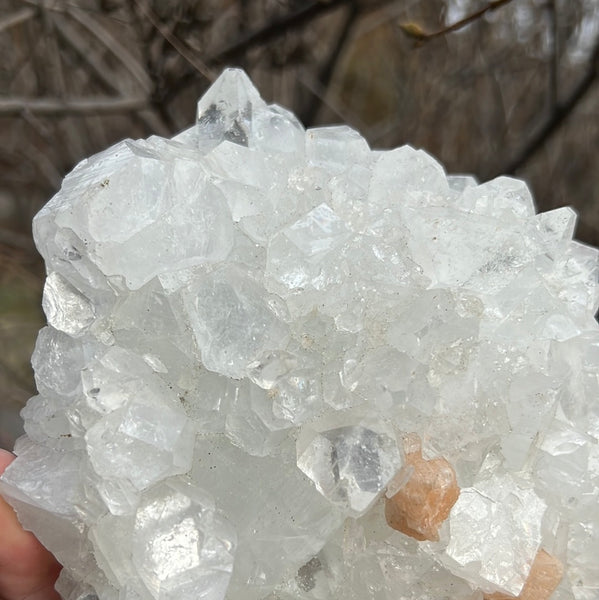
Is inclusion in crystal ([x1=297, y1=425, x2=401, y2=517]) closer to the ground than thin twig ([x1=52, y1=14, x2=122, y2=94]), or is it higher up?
higher up

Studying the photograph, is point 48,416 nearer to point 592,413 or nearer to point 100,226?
point 100,226

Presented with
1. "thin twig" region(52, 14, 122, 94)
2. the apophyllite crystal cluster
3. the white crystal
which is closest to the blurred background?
"thin twig" region(52, 14, 122, 94)

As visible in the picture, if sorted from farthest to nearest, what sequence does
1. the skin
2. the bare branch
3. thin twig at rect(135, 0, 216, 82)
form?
the bare branch → thin twig at rect(135, 0, 216, 82) → the skin

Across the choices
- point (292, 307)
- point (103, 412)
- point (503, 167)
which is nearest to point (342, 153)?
point (292, 307)


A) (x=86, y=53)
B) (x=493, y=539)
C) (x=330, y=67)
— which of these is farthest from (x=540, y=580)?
(x=86, y=53)

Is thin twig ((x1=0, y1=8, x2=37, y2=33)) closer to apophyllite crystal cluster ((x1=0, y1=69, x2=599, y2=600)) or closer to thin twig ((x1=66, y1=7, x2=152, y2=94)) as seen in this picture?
thin twig ((x1=66, y1=7, x2=152, y2=94))

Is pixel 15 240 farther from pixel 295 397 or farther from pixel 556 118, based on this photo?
pixel 295 397
